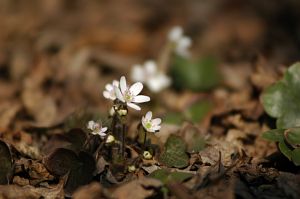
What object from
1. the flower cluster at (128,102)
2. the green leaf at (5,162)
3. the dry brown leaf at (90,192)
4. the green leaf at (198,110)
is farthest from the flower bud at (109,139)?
the green leaf at (198,110)

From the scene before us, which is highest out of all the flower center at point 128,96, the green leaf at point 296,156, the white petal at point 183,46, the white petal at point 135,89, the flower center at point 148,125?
the white petal at point 183,46

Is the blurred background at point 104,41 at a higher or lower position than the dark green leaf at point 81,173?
higher

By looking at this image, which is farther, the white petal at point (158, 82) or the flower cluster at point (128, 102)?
the white petal at point (158, 82)

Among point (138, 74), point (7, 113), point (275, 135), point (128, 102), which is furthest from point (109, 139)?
point (138, 74)

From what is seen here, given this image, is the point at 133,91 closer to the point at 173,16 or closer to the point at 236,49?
the point at 236,49

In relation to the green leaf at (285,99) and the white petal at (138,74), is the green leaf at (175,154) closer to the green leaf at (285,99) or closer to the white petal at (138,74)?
the green leaf at (285,99)

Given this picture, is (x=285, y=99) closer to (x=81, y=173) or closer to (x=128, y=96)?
(x=128, y=96)

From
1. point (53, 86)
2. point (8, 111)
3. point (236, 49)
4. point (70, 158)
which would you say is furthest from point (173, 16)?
point (70, 158)
